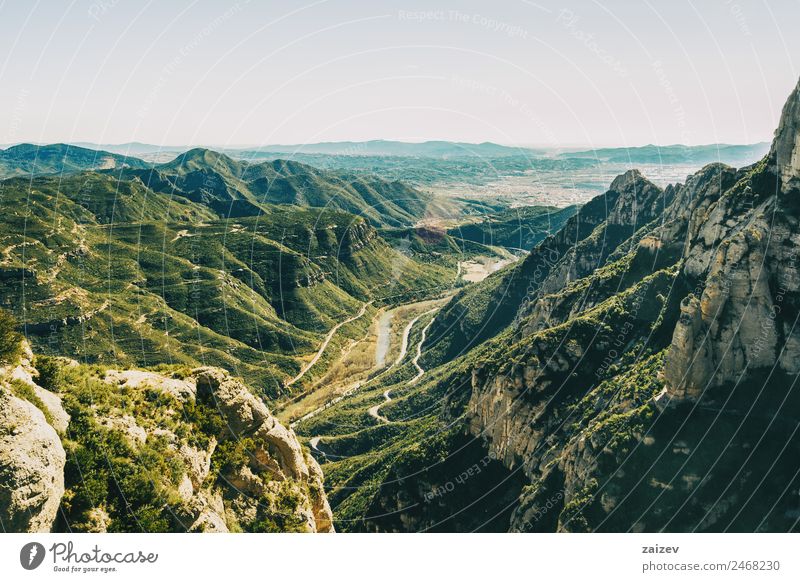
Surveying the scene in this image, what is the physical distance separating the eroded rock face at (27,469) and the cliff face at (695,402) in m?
34.3

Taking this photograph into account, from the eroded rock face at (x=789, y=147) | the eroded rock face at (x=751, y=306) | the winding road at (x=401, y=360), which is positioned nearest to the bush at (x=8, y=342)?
the eroded rock face at (x=751, y=306)

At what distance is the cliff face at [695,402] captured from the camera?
34594 mm

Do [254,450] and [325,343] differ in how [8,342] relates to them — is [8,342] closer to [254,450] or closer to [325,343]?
[254,450]

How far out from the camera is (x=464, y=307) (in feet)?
515

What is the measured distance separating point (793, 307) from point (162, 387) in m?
41.8

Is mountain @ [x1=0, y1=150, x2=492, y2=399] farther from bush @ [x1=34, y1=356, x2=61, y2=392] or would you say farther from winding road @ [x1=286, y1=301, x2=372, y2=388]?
bush @ [x1=34, y1=356, x2=61, y2=392]

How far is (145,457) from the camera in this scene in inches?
851

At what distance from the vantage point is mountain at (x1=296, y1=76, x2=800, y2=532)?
35.1m

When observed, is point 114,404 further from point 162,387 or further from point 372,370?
point 372,370

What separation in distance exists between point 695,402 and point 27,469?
40756mm

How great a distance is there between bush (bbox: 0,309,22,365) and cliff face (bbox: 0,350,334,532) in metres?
0.58

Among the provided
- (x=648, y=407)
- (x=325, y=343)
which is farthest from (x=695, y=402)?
(x=325, y=343)

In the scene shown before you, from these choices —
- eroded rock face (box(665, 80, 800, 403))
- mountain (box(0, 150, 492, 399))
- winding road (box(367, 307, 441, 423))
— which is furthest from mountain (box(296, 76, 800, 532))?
mountain (box(0, 150, 492, 399))

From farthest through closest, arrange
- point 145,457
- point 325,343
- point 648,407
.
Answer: point 325,343, point 648,407, point 145,457
